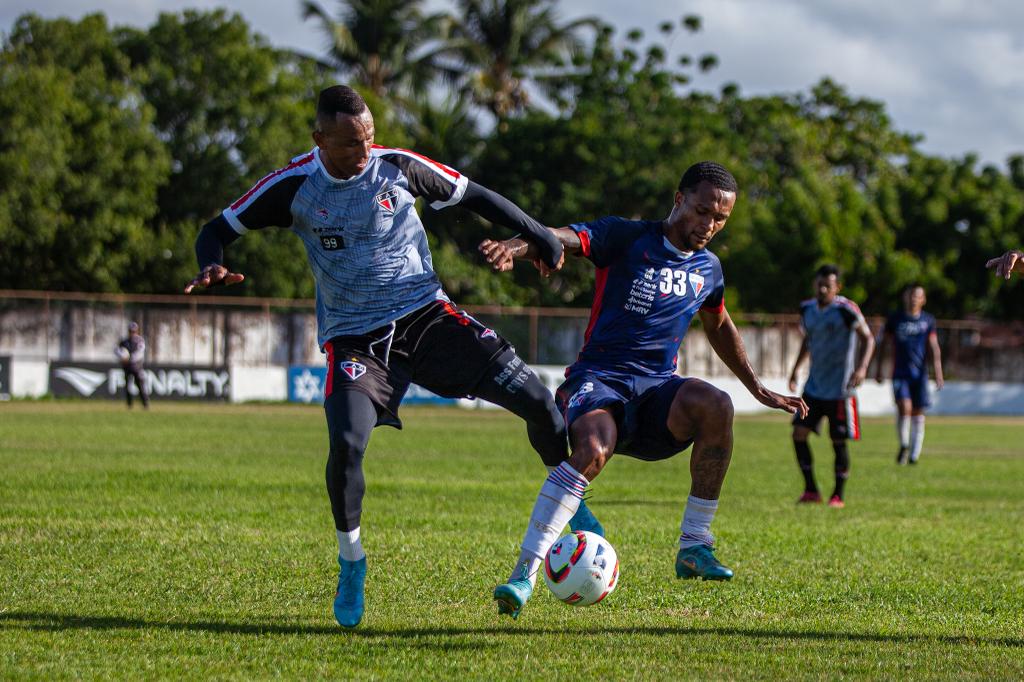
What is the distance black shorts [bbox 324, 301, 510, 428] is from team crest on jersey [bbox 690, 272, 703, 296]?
105 cm

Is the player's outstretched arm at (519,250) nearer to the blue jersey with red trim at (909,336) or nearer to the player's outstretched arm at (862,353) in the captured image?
the player's outstretched arm at (862,353)

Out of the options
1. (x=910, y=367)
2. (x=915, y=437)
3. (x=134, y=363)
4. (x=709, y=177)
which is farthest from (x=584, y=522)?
(x=134, y=363)

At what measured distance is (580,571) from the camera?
5.64 m

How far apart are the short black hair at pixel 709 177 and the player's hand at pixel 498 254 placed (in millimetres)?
1110

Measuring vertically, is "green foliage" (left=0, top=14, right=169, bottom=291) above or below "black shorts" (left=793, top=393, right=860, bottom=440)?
above

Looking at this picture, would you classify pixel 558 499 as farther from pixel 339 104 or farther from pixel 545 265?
pixel 339 104

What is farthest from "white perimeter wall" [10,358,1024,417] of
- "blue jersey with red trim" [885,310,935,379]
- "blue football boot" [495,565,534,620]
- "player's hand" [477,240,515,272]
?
"blue football boot" [495,565,534,620]

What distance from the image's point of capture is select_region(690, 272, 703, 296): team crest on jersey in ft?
21.9

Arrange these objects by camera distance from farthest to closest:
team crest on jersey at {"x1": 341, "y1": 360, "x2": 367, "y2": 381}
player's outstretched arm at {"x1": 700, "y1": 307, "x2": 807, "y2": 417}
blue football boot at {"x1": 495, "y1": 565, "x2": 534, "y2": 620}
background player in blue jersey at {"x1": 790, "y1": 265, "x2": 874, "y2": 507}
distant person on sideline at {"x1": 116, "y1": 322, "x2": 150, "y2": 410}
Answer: distant person on sideline at {"x1": 116, "y1": 322, "x2": 150, "y2": 410} → background player in blue jersey at {"x1": 790, "y1": 265, "x2": 874, "y2": 507} → player's outstretched arm at {"x1": 700, "y1": 307, "x2": 807, "y2": 417} → team crest on jersey at {"x1": 341, "y1": 360, "x2": 367, "y2": 381} → blue football boot at {"x1": 495, "y1": 565, "x2": 534, "y2": 620}

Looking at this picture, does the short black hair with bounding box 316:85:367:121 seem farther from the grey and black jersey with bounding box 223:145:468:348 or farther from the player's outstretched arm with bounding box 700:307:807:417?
the player's outstretched arm with bounding box 700:307:807:417

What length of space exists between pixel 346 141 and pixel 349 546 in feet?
5.94

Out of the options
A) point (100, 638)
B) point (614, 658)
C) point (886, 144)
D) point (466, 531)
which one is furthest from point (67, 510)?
point (886, 144)

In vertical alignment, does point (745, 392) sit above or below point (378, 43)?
below

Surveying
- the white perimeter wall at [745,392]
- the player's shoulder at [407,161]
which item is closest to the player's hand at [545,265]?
the player's shoulder at [407,161]
